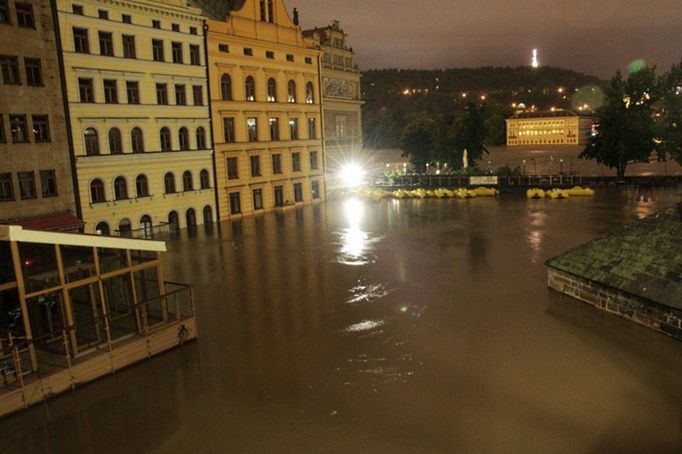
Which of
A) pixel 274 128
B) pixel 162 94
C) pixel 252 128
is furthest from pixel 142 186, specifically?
pixel 274 128

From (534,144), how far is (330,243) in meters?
166

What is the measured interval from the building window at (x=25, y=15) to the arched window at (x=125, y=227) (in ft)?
40.0

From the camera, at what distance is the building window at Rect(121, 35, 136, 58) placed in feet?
117

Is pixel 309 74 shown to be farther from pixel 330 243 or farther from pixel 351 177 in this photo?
pixel 330 243

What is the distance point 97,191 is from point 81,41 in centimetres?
873

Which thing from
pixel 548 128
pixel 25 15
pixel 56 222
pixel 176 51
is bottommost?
pixel 56 222

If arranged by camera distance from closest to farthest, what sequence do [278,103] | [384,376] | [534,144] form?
[384,376] < [278,103] < [534,144]

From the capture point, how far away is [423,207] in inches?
1906

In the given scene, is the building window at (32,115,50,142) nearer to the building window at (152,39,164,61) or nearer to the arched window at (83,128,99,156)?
the arched window at (83,128,99,156)

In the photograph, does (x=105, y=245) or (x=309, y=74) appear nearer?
(x=105, y=245)

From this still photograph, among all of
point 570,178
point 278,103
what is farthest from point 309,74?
point 570,178

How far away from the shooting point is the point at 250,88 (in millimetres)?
45594

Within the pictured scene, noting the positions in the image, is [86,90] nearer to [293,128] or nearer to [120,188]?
[120,188]

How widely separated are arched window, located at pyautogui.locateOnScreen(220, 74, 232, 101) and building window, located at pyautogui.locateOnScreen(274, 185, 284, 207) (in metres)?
9.23
